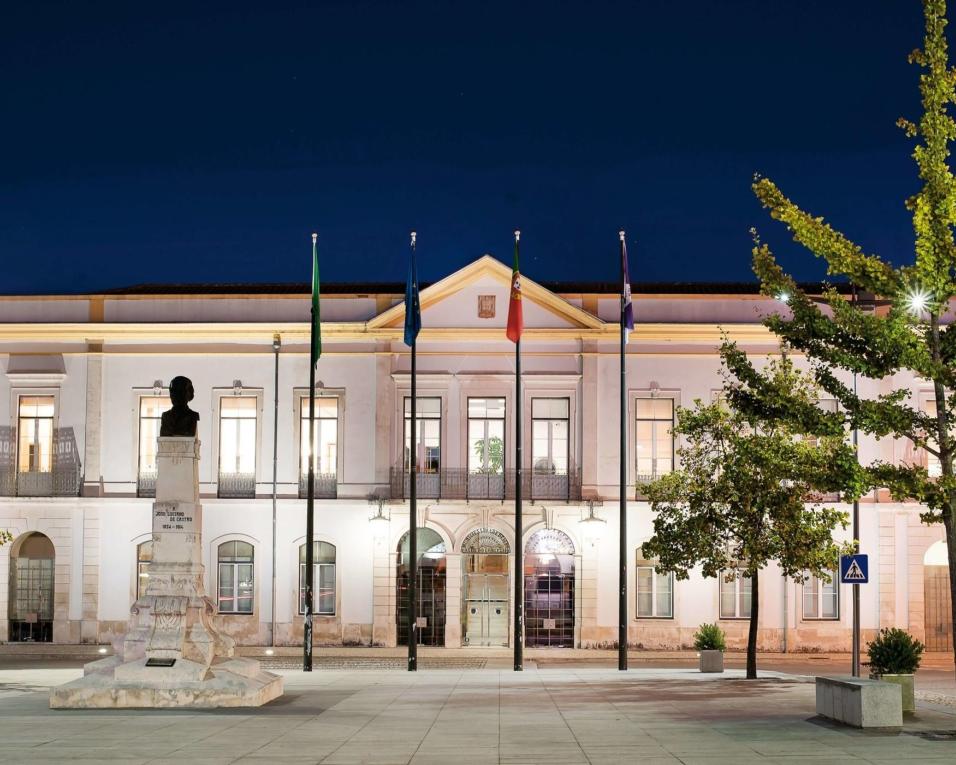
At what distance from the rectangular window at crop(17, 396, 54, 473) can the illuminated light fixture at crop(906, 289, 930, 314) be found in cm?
3025

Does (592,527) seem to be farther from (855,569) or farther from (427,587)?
(855,569)

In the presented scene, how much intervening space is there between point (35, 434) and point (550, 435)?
53.3ft

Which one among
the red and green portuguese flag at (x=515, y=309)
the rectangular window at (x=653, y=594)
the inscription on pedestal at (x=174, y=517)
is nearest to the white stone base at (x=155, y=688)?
the inscription on pedestal at (x=174, y=517)

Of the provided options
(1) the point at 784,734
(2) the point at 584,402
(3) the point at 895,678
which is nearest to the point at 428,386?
(2) the point at 584,402

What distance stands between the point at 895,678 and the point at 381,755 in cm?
1105

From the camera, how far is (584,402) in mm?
41688

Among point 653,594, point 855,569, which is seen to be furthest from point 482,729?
point 653,594

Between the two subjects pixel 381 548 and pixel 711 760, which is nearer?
pixel 711 760

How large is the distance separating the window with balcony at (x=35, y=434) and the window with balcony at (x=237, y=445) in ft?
18.0

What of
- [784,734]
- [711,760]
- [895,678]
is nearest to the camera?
[711,760]

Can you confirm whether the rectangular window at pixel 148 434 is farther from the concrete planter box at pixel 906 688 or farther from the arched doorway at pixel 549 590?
the concrete planter box at pixel 906 688

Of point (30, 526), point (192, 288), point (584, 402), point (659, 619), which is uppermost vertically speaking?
point (192, 288)

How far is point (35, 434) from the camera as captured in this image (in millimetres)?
42812

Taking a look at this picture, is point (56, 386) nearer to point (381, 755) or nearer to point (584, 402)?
point (584, 402)
